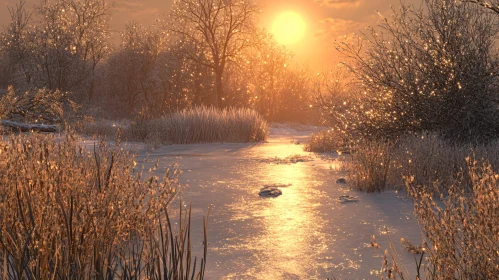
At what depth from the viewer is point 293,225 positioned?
5.88 meters

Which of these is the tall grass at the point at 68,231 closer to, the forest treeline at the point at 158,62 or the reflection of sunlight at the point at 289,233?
the reflection of sunlight at the point at 289,233

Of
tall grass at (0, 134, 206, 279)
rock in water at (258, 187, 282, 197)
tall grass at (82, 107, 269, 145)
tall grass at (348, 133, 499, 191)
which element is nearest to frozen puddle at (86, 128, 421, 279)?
rock in water at (258, 187, 282, 197)

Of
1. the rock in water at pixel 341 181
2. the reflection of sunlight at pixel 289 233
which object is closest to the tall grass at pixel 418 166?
the rock in water at pixel 341 181

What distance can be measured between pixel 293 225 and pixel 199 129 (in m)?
13.3

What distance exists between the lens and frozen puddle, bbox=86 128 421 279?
4379 mm

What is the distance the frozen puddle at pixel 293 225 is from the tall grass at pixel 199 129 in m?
8.10

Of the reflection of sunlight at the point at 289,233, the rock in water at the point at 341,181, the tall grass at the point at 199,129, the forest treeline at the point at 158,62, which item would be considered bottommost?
the reflection of sunlight at the point at 289,233

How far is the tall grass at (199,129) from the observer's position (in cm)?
1859

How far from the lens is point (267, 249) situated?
4.89 m

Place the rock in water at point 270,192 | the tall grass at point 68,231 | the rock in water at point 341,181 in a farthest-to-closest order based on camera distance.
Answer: the rock in water at point 341,181, the rock in water at point 270,192, the tall grass at point 68,231

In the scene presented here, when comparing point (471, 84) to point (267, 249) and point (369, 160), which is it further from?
point (267, 249)

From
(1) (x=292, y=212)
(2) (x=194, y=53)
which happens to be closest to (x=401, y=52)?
(1) (x=292, y=212)

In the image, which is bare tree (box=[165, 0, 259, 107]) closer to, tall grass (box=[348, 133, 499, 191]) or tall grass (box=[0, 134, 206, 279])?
tall grass (box=[348, 133, 499, 191])

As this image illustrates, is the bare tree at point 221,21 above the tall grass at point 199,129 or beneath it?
above
